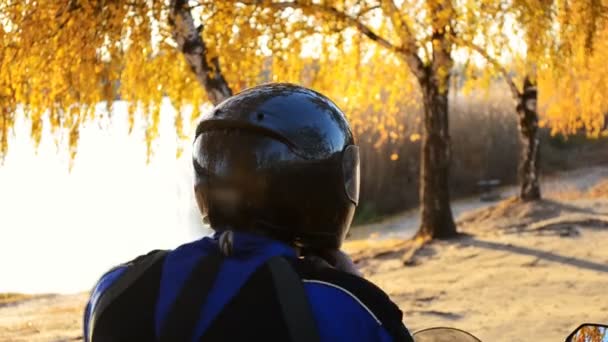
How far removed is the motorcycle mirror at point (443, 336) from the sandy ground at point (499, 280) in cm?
426

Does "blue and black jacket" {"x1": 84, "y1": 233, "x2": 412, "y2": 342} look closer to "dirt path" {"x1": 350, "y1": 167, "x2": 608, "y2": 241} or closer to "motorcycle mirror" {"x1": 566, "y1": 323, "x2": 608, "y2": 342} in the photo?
"motorcycle mirror" {"x1": 566, "y1": 323, "x2": 608, "y2": 342}

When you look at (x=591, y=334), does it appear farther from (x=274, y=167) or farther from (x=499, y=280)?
(x=499, y=280)

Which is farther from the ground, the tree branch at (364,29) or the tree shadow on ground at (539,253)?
the tree branch at (364,29)

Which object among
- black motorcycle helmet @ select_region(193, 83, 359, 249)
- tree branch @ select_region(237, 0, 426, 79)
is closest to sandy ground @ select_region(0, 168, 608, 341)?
tree branch @ select_region(237, 0, 426, 79)

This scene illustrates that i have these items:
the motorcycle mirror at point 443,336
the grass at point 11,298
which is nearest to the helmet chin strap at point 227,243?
the motorcycle mirror at point 443,336

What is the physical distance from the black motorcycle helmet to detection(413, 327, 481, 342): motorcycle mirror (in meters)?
0.27

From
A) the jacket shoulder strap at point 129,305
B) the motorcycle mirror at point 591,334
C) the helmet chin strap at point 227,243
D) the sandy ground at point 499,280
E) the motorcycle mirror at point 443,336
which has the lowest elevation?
the sandy ground at point 499,280

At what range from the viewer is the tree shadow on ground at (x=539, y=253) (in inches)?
327

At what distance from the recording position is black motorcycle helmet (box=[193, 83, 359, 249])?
66.5 inches

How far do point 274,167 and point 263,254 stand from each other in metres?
0.28

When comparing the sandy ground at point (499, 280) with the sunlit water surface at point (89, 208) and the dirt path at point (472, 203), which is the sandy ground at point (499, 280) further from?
the dirt path at point (472, 203)

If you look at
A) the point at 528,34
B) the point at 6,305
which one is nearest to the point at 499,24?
the point at 528,34

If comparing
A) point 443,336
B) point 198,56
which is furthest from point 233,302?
point 198,56

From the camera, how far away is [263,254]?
1450mm
